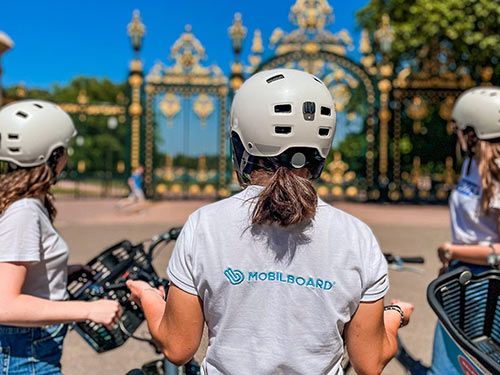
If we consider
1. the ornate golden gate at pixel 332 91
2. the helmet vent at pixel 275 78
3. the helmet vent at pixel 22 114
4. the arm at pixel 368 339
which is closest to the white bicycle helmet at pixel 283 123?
the helmet vent at pixel 275 78

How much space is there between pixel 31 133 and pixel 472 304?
1.85 meters

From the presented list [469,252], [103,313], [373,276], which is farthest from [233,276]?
[469,252]

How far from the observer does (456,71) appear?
19.4 m

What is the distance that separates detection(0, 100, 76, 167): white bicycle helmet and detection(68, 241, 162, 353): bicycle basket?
0.57 m

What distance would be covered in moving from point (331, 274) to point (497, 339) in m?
1.38

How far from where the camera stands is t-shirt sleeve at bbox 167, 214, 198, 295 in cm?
140

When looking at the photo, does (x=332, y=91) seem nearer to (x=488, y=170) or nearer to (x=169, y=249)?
(x=169, y=249)

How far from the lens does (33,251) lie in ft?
5.77

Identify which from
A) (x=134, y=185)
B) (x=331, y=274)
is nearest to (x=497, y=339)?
(x=331, y=274)

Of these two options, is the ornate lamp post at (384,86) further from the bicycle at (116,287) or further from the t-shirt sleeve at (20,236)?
the t-shirt sleeve at (20,236)

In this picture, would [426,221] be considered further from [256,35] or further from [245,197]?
[245,197]

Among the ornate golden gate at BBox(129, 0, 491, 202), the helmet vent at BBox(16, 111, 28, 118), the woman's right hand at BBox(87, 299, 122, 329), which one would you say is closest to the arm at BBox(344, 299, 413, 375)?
the woman's right hand at BBox(87, 299, 122, 329)

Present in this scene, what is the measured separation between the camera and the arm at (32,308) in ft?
5.44

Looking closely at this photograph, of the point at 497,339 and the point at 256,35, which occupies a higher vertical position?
the point at 256,35
